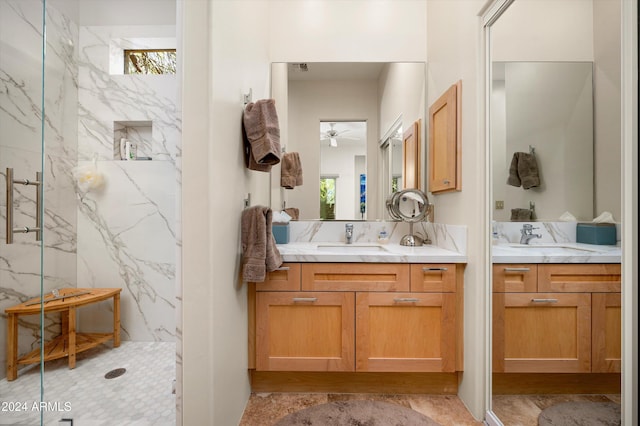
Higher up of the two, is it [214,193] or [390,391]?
[214,193]

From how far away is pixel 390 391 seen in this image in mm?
1887

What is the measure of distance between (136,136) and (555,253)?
118 inches

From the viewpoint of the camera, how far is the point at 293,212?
2.43 metres

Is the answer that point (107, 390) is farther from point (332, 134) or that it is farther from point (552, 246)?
point (552, 246)

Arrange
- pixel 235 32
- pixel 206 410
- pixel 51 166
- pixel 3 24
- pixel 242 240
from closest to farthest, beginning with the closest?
pixel 3 24 < pixel 206 410 < pixel 235 32 < pixel 242 240 < pixel 51 166

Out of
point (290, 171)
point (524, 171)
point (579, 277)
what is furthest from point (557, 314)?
point (290, 171)

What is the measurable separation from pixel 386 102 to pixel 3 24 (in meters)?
2.14

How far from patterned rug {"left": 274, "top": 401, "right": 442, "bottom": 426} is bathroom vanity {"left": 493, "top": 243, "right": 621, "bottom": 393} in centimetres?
51

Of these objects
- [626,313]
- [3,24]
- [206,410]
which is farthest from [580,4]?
[206,410]

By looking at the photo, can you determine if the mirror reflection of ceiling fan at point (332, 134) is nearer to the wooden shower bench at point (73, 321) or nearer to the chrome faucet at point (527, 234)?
the chrome faucet at point (527, 234)

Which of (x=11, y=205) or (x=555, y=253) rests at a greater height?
(x=11, y=205)

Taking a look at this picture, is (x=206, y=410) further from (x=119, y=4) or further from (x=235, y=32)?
(x=119, y=4)

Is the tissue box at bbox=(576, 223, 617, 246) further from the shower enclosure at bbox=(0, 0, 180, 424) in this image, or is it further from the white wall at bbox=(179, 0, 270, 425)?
the shower enclosure at bbox=(0, 0, 180, 424)

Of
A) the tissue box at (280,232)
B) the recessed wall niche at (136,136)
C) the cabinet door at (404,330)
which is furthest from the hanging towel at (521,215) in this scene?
the recessed wall niche at (136,136)
